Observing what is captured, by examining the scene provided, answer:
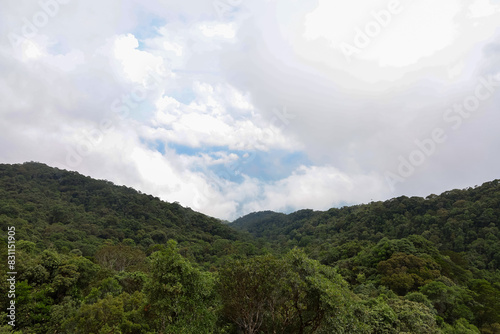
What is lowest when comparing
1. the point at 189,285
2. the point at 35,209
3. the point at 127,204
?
the point at 189,285

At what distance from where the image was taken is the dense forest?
11.1 meters

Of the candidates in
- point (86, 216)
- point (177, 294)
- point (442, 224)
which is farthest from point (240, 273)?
point (86, 216)

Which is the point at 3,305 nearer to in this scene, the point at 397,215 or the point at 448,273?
the point at 448,273

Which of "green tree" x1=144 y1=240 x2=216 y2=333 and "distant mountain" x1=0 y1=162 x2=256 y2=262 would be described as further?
"distant mountain" x1=0 y1=162 x2=256 y2=262

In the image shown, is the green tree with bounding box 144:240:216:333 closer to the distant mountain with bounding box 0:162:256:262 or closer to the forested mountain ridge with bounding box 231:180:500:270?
the distant mountain with bounding box 0:162:256:262

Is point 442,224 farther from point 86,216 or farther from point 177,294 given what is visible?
point 86,216

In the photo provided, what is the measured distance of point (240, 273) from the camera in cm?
1197

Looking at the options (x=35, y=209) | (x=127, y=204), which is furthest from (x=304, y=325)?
(x=127, y=204)

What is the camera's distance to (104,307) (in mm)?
15125

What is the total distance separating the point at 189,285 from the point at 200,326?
175cm

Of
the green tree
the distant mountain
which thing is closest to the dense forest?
the green tree

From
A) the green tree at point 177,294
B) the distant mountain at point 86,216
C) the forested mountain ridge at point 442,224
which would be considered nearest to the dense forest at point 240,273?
the green tree at point 177,294

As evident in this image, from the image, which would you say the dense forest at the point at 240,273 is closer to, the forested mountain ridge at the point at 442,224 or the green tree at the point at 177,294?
the green tree at the point at 177,294

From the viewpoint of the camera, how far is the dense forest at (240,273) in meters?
11.1
